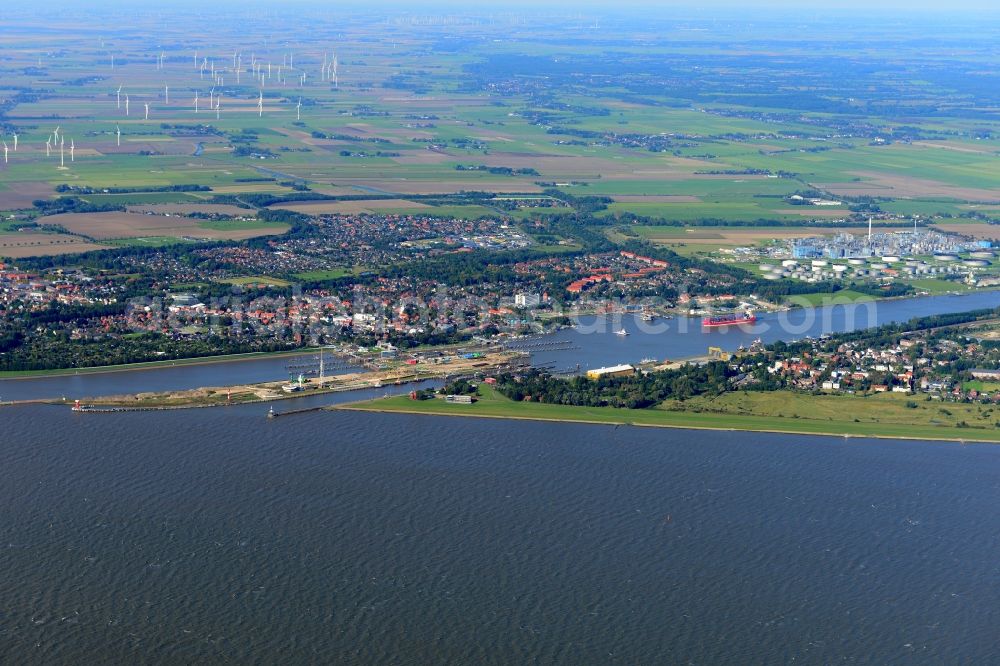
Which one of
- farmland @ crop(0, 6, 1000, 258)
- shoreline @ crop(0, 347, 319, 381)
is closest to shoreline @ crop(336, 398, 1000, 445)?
shoreline @ crop(0, 347, 319, 381)

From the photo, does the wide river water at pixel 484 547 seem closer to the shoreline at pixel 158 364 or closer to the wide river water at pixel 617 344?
the wide river water at pixel 617 344

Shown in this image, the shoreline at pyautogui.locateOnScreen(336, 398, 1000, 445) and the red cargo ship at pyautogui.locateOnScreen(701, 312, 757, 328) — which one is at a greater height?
the red cargo ship at pyautogui.locateOnScreen(701, 312, 757, 328)

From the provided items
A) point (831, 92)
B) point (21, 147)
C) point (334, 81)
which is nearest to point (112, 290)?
point (21, 147)

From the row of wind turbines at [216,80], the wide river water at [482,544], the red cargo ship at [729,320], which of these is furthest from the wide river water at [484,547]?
the row of wind turbines at [216,80]

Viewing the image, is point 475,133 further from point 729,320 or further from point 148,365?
point 148,365

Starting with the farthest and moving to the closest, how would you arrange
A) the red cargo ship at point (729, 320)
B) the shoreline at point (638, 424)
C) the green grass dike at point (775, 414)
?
the red cargo ship at point (729, 320) < the green grass dike at point (775, 414) < the shoreline at point (638, 424)

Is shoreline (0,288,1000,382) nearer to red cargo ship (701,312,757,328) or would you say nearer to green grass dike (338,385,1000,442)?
red cargo ship (701,312,757,328)

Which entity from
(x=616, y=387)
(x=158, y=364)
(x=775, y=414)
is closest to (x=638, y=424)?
(x=616, y=387)
